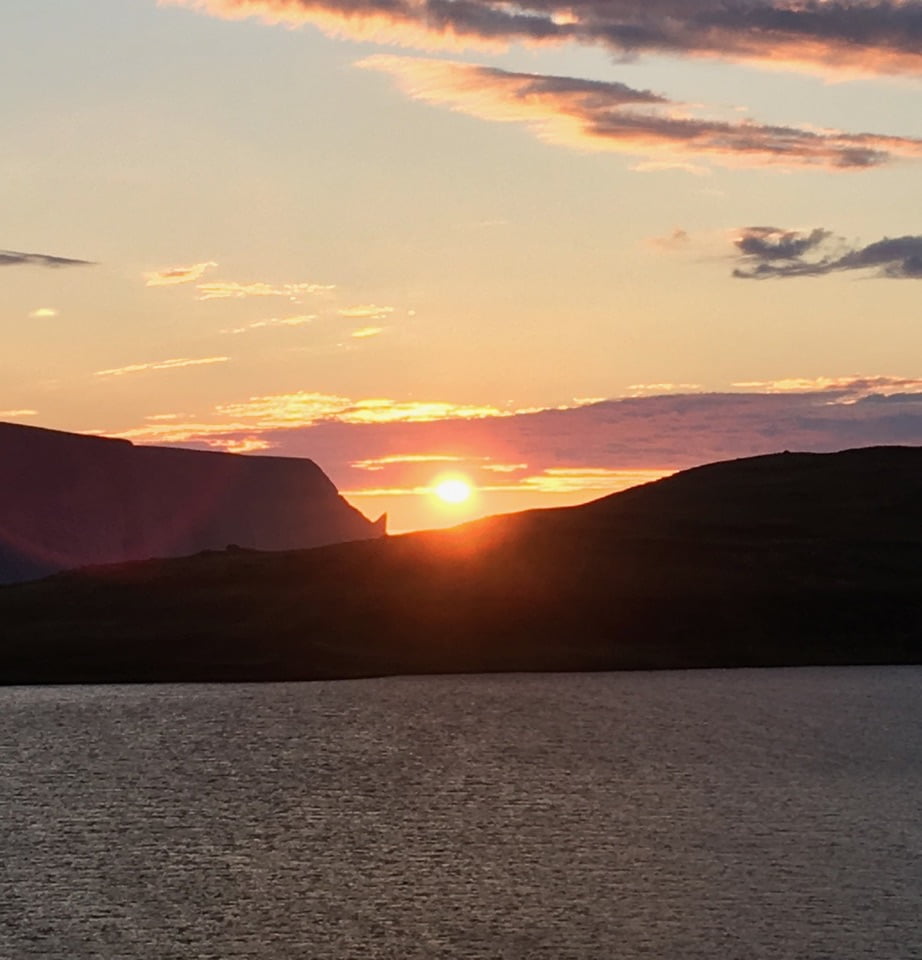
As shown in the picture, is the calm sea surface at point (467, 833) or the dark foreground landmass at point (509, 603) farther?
the dark foreground landmass at point (509, 603)

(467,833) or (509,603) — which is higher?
(467,833)

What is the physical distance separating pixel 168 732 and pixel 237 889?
116ft

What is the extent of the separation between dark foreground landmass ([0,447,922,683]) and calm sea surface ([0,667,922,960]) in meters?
28.1

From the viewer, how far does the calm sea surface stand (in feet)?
106

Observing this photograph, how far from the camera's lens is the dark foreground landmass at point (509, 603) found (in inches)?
4247

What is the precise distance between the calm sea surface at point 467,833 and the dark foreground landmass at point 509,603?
92.3 feet

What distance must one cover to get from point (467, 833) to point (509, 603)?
73656mm

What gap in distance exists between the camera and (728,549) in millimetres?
Answer: 136250

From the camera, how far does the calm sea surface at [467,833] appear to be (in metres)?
32.3

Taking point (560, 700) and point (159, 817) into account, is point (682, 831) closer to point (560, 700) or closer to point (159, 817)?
point (159, 817)

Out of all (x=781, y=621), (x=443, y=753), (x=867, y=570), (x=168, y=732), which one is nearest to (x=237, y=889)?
(x=443, y=753)

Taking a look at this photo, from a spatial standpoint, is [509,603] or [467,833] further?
[509,603]

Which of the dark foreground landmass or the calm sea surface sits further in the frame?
the dark foreground landmass

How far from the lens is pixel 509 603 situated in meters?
117
